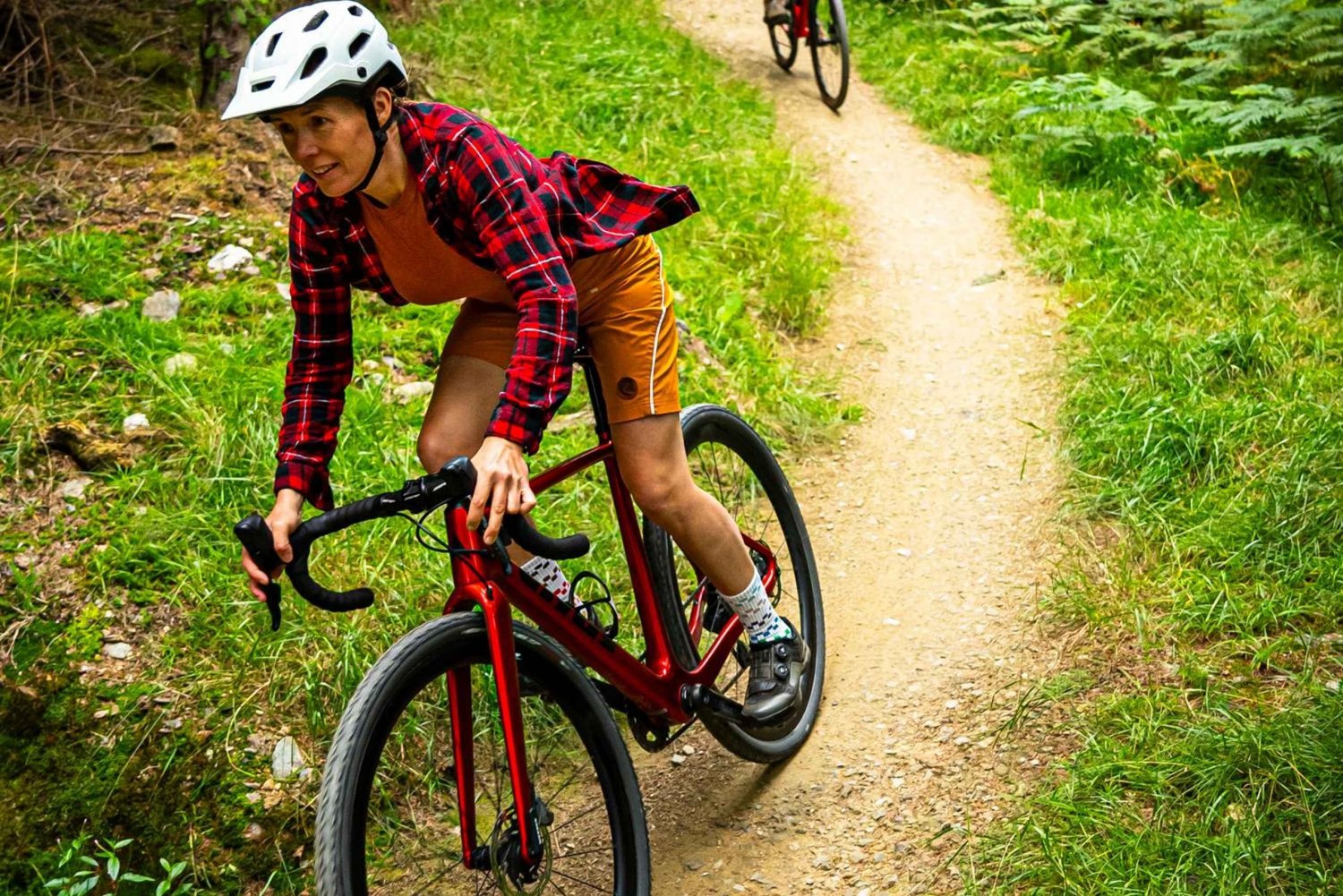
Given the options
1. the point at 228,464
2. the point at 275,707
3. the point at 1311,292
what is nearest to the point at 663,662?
the point at 275,707

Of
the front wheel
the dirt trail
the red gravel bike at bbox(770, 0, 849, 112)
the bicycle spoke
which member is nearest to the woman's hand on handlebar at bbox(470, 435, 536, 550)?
the front wheel

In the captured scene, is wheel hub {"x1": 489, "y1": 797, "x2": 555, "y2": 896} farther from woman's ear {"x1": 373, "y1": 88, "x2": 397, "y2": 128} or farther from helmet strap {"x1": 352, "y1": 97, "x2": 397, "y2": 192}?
woman's ear {"x1": 373, "y1": 88, "x2": 397, "y2": 128}

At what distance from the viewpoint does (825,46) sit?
34.0 ft

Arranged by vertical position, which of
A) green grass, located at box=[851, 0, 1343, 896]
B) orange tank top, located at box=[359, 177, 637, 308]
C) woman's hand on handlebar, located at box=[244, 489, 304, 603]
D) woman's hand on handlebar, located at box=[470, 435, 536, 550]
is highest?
orange tank top, located at box=[359, 177, 637, 308]

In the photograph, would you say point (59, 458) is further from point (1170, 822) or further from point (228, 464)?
point (1170, 822)

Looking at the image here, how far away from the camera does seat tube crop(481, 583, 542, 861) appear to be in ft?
8.63

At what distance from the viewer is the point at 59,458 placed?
4.53 m

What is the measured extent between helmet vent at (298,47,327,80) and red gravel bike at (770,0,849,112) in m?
7.89

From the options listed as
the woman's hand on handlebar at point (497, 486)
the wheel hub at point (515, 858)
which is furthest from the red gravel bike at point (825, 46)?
the wheel hub at point (515, 858)

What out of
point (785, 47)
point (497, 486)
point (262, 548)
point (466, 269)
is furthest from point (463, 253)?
point (785, 47)

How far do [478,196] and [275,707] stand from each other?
2.06 meters

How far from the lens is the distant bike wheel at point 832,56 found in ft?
32.6

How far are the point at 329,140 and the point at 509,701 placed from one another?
1333mm

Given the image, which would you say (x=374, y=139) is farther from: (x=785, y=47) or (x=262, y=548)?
(x=785, y=47)
